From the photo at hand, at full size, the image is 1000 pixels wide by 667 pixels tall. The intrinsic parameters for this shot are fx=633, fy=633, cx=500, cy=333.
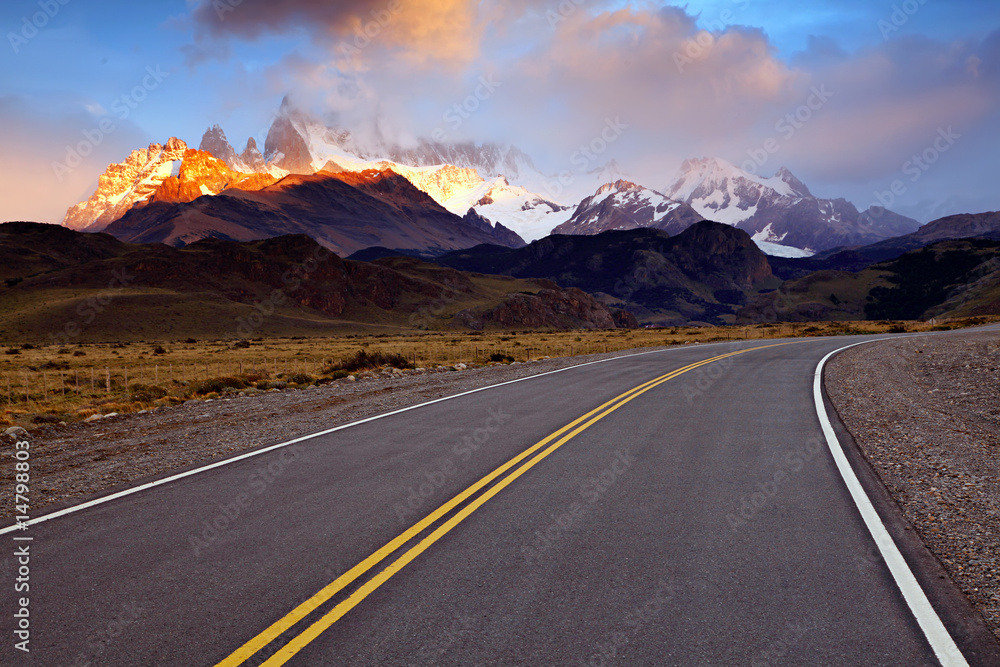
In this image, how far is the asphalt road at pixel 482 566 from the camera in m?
3.83

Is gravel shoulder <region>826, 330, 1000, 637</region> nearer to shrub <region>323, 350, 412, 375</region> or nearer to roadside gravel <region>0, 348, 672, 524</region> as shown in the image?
roadside gravel <region>0, 348, 672, 524</region>

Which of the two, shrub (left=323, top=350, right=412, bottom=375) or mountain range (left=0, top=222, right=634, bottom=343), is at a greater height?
mountain range (left=0, top=222, right=634, bottom=343)

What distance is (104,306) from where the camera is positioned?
106 metres

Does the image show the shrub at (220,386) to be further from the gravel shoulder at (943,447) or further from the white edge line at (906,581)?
the white edge line at (906,581)

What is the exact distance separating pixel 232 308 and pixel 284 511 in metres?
122

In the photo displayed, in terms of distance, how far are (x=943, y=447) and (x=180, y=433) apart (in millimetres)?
12341

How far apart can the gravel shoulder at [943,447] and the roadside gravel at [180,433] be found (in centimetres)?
851

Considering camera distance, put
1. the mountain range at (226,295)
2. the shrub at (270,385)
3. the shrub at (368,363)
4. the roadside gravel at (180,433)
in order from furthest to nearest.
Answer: the mountain range at (226,295) < the shrub at (368,363) < the shrub at (270,385) < the roadside gravel at (180,433)

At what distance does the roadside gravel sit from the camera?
798 cm

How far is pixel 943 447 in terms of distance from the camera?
921 centimetres

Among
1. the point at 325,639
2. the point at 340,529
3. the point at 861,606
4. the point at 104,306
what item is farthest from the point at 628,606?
the point at 104,306

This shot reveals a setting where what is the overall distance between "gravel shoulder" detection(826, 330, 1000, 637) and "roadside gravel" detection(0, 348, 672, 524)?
8.51 metres

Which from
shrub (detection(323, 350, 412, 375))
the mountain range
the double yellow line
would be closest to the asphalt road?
the double yellow line

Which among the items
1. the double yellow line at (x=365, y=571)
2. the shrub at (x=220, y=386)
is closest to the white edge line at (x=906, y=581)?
the double yellow line at (x=365, y=571)
